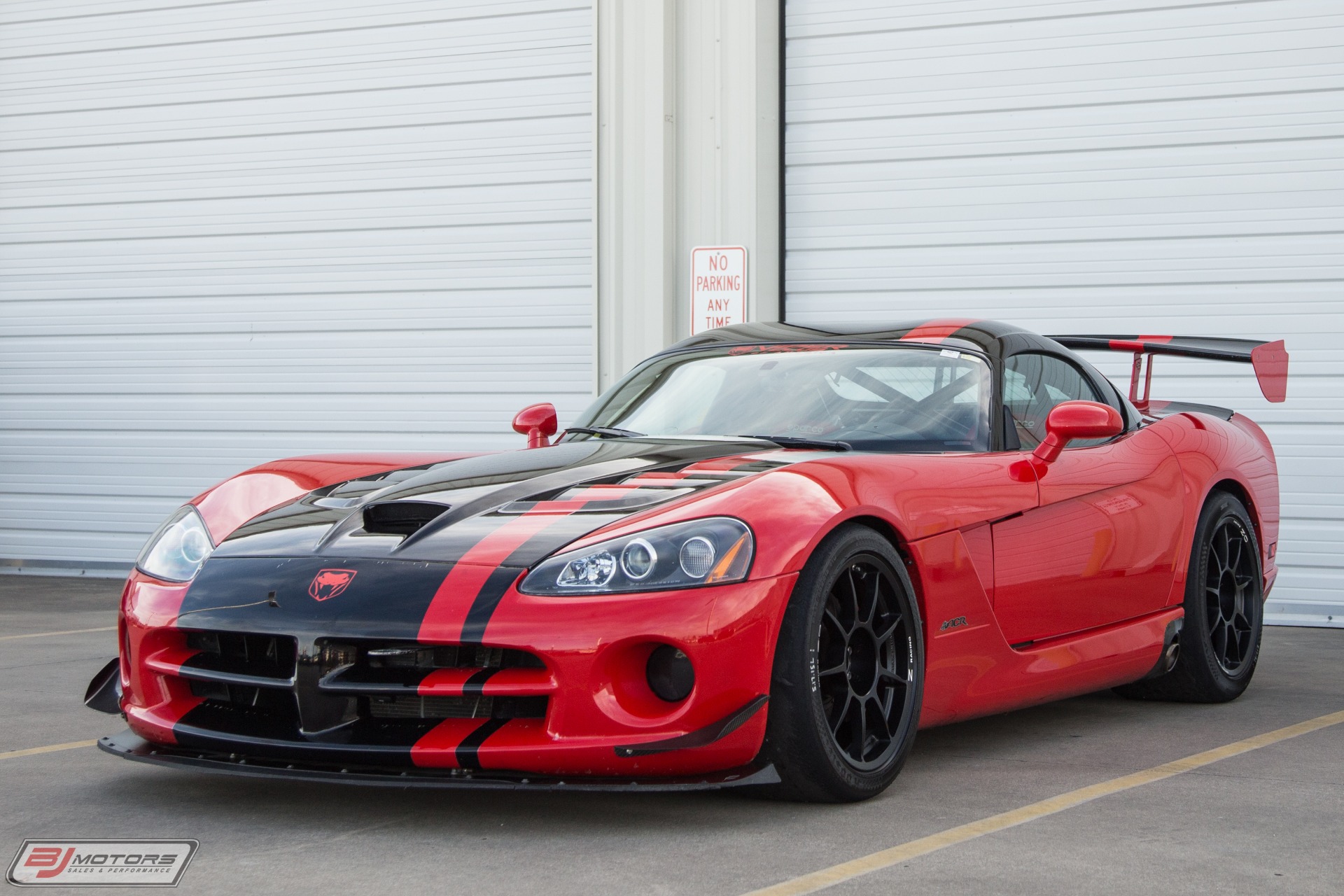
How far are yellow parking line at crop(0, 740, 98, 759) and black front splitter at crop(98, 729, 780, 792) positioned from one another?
3.07 feet

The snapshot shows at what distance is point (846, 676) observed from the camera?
341 centimetres

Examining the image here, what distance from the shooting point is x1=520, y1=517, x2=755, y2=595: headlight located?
3131 millimetres

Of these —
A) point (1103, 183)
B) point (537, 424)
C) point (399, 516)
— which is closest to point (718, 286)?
point (1103, 183)

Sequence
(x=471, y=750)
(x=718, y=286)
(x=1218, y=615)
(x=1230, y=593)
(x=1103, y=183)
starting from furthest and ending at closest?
(x=718, y=286), (x=1103, y=183), (x=1230, y=593), (x=1218, y=615), (x=471, y=750)

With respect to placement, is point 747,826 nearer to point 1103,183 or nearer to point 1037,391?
point 1037,391

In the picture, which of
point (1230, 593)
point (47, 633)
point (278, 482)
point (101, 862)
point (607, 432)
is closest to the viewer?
point (101, 862)

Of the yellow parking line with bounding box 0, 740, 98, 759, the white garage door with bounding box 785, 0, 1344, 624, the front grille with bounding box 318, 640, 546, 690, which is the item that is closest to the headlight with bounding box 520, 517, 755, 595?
the front grille with bounding box 318, 640, 546, 690

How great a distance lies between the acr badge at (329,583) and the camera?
127 inches

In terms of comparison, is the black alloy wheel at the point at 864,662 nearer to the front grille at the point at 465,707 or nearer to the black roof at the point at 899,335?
the front grille at the point at 465,707

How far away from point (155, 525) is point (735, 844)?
27.8 ft

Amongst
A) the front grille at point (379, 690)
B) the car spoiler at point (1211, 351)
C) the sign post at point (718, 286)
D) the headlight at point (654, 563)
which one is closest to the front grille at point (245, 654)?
the front grille at point (379, 690)

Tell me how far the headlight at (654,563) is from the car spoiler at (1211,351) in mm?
2541

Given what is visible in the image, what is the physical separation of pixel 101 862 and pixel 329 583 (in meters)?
0.69

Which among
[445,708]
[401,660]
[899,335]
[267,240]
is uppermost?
[267,240]
